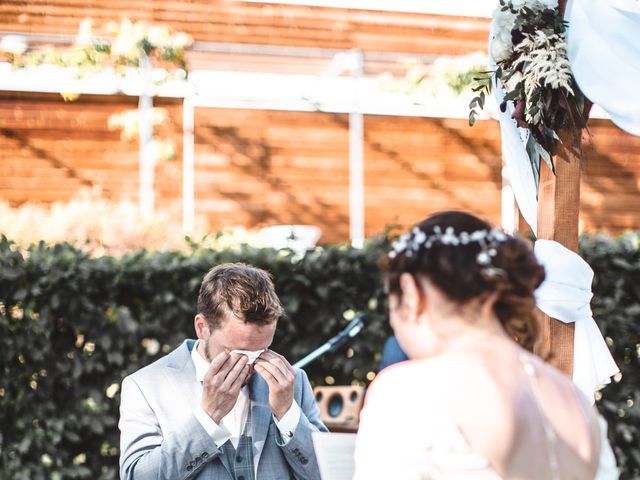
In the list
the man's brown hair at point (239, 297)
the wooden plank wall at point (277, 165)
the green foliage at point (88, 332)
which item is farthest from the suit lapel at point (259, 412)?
the wooden plank wall at point (277, 165)

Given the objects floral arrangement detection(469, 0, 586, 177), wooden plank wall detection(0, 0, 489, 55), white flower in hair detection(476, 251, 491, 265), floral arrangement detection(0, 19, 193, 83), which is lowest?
white flower in hair detection(476, 251, 491, 265)

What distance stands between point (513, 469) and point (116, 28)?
31.2 feet

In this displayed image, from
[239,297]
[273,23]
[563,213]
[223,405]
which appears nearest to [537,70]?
[563,213]

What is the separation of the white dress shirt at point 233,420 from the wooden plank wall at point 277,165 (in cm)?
778

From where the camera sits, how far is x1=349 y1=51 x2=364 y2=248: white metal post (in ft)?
37.3

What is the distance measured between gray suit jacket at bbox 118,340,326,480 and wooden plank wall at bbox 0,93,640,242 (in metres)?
7.79

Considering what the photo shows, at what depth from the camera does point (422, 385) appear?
1753 mm

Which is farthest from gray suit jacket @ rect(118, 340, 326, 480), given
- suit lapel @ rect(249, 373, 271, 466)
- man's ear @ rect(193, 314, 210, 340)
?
man's ear @ rect(193, 314, 210, 340)

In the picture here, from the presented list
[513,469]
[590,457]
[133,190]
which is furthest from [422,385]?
[133,190]

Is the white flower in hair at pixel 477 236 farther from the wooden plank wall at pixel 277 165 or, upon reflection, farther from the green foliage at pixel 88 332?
the wooden plank wall at pixel 277 165

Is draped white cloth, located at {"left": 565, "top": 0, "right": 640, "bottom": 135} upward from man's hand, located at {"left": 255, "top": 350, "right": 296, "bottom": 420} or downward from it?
upward

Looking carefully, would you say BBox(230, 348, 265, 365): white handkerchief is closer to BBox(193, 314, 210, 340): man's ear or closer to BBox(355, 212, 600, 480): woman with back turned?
BBox(193, 314, 210, 340): man's ear

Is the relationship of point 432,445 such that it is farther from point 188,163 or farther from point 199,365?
point 188,163

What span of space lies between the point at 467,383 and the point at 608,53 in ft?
6.82
